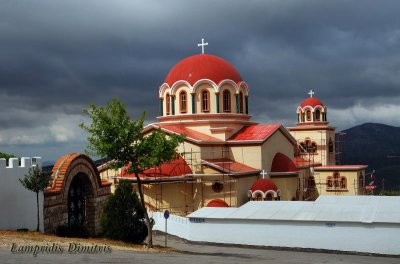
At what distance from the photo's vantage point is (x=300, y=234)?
21.7 meters

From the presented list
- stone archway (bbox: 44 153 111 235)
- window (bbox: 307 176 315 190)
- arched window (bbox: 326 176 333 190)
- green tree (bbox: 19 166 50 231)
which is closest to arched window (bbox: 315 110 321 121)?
Result: arched window (bbox: 326 176 333 190)

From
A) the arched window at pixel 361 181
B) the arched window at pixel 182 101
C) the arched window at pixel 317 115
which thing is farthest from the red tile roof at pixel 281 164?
the arched window at pixel 317 115

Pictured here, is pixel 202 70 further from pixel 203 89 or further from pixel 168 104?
pixel 168 104

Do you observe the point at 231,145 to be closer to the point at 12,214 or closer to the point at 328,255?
the point at 328,255

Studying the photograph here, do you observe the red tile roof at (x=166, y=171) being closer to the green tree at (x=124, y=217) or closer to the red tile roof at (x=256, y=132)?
the red tile roof at (x=256, y=132)

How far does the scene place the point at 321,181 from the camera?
45.4 metres

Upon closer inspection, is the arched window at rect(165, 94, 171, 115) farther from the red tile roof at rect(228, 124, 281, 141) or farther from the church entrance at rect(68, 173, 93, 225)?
the church entrance at rect(68, 173, 93, 225)

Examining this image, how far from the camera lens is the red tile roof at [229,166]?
30875mm

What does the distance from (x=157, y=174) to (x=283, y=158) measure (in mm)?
10295

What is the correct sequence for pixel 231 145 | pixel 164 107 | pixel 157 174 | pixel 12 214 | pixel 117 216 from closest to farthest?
pixel 12 214, pixel 117 216, pixel 157 174, pixel 231 145, pixel 164 107

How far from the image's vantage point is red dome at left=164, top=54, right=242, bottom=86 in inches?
1379

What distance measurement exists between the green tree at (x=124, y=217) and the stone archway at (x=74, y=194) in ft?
6.05

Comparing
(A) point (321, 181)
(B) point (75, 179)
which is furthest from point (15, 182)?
(A) point (321, 181)

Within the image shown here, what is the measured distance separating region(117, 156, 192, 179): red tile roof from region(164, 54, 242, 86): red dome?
21.4ft
